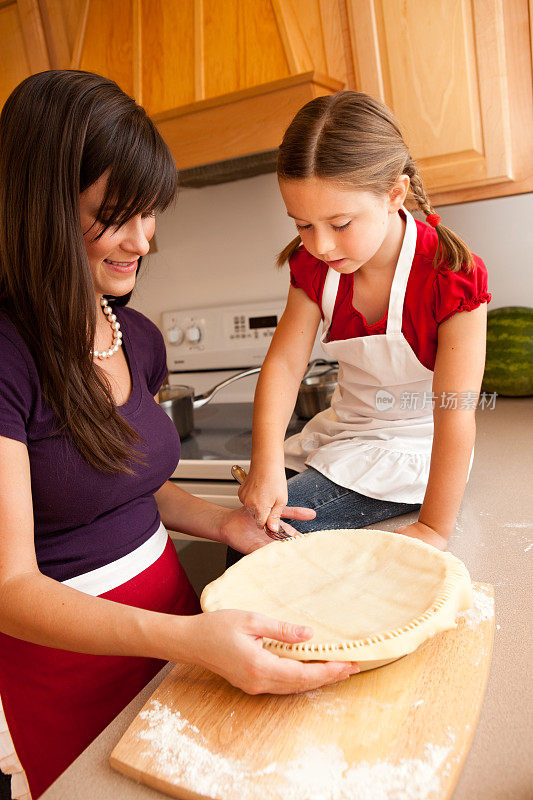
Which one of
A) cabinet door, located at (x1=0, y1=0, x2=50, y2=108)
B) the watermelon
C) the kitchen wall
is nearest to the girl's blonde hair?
the watermelon

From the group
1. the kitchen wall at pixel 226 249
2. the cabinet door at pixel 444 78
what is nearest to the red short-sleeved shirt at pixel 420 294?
the cabinet door at pixel 444 78

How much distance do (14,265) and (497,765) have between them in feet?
2.29

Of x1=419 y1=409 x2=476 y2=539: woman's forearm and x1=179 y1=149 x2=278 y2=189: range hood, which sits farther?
x1=179 y1=149 x2=278 y2=189: range hood

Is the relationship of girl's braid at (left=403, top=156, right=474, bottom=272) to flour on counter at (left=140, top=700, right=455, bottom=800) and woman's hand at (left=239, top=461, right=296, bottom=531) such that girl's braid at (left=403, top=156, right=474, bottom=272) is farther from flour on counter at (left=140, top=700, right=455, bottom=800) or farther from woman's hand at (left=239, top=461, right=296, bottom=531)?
flour on counter at (left=140, top=700, right=455, bottom=800)

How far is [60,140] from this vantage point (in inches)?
27.4

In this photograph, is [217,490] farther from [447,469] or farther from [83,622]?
[83,622]

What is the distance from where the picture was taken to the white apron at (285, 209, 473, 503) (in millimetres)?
1024

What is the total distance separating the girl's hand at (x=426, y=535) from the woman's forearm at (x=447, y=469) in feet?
0.05

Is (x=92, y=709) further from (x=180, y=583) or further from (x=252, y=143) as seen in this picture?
(x=252, y=143)

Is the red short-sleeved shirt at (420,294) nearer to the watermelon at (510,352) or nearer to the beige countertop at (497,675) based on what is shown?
the beige countertop at (497,675)

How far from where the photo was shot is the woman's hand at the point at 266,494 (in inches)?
35.8

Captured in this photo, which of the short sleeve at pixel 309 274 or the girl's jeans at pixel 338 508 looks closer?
the girl's jeans at pixel 338 508

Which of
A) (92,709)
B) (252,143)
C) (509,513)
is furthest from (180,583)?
(252,143)

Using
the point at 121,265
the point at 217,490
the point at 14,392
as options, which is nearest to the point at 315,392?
the point at 217,490
